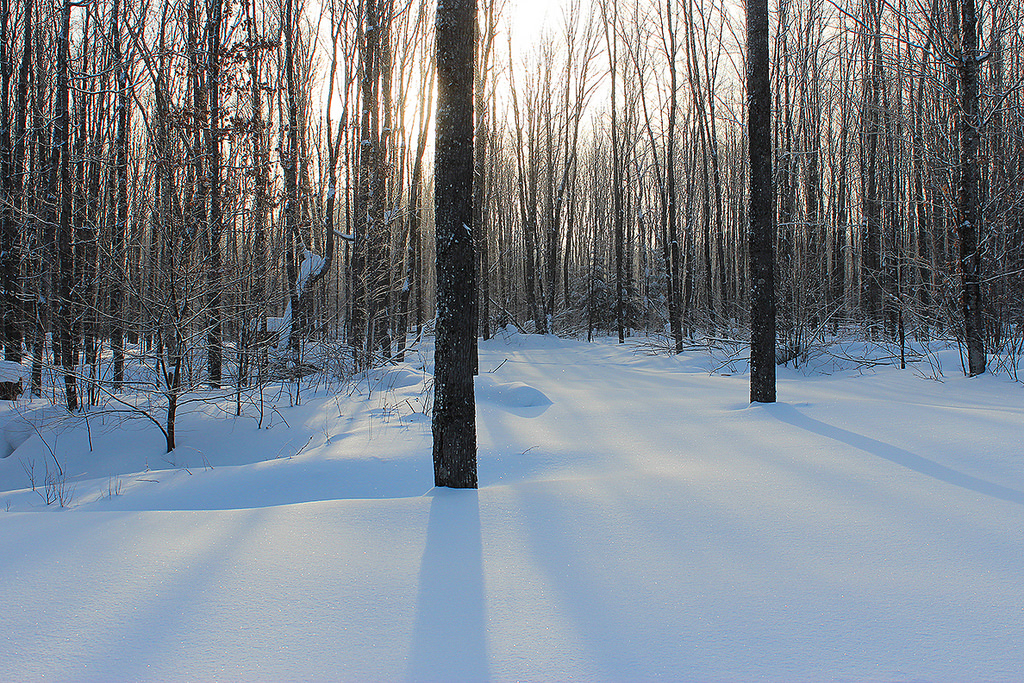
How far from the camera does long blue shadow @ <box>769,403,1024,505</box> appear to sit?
2537 millimetres

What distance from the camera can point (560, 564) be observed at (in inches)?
77.4

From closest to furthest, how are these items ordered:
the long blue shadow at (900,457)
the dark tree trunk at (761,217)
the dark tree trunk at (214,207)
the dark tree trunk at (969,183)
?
the long blue shadow at (900,457)
the dark tree trunk at (761,217)
the dark tree trunk at (214,207)
the dark tree trunk at (969,183)

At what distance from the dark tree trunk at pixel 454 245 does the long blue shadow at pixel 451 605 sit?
0.56m

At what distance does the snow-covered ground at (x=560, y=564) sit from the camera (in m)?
1.41

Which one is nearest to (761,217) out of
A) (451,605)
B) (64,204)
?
(451,605)

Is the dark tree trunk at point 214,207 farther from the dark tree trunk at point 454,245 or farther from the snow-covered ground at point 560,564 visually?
the dark tree trunk at point 454,245

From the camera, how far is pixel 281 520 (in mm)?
2430

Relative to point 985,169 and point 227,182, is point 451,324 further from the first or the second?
point 985,169

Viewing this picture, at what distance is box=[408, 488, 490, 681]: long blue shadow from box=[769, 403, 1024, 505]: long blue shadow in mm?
2503

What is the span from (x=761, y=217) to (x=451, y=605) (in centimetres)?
501

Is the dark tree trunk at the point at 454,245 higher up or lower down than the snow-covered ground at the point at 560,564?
higher up

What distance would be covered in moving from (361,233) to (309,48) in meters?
8.39

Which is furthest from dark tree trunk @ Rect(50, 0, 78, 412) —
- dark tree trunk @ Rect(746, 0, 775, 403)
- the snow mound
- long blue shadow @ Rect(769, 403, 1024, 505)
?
long blue shadow @ Rect(769, 403, 1024, 505)

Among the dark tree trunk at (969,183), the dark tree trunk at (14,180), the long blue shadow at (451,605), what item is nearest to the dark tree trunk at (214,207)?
the dark tree trunk at (14,180)
